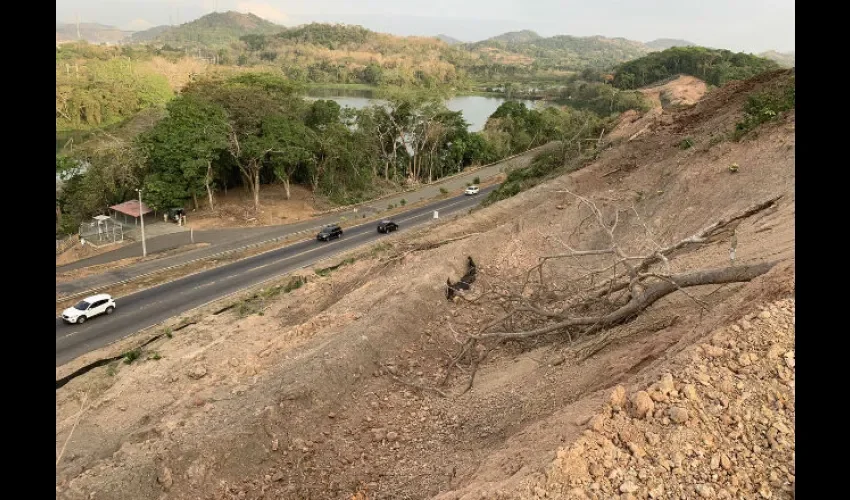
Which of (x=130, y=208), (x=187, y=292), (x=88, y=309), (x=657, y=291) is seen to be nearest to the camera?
(x=657, y=291)

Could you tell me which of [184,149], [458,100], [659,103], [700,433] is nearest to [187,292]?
[184,149]

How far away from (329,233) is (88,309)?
468 inches

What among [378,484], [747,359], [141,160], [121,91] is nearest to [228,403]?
[378,484]

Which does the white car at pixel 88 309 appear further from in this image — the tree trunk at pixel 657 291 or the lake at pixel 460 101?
the lake at pixel 460 101

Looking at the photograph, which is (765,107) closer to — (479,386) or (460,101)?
(479,386)

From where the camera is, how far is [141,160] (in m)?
31.8

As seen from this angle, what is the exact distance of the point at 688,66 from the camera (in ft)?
251

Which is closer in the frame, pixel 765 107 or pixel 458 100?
pixel 765 107

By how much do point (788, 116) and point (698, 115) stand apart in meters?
5.25

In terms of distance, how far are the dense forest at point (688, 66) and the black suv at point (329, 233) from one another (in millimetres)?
50629

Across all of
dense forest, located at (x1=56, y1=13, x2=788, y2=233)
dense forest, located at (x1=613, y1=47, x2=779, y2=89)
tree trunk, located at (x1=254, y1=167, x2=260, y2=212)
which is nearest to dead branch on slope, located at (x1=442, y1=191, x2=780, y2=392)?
dense forest, located at (x1=56, y1=13, x2=788, y2=233)

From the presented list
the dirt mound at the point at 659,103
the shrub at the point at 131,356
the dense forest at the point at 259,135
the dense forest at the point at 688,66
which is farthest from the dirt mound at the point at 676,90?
the shrub at the point at 131,356

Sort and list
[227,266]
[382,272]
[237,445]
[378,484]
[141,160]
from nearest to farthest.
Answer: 1. [378,484]
2. [237,445]
3. [382,272]
4. [227,266]
5. [141,160]
